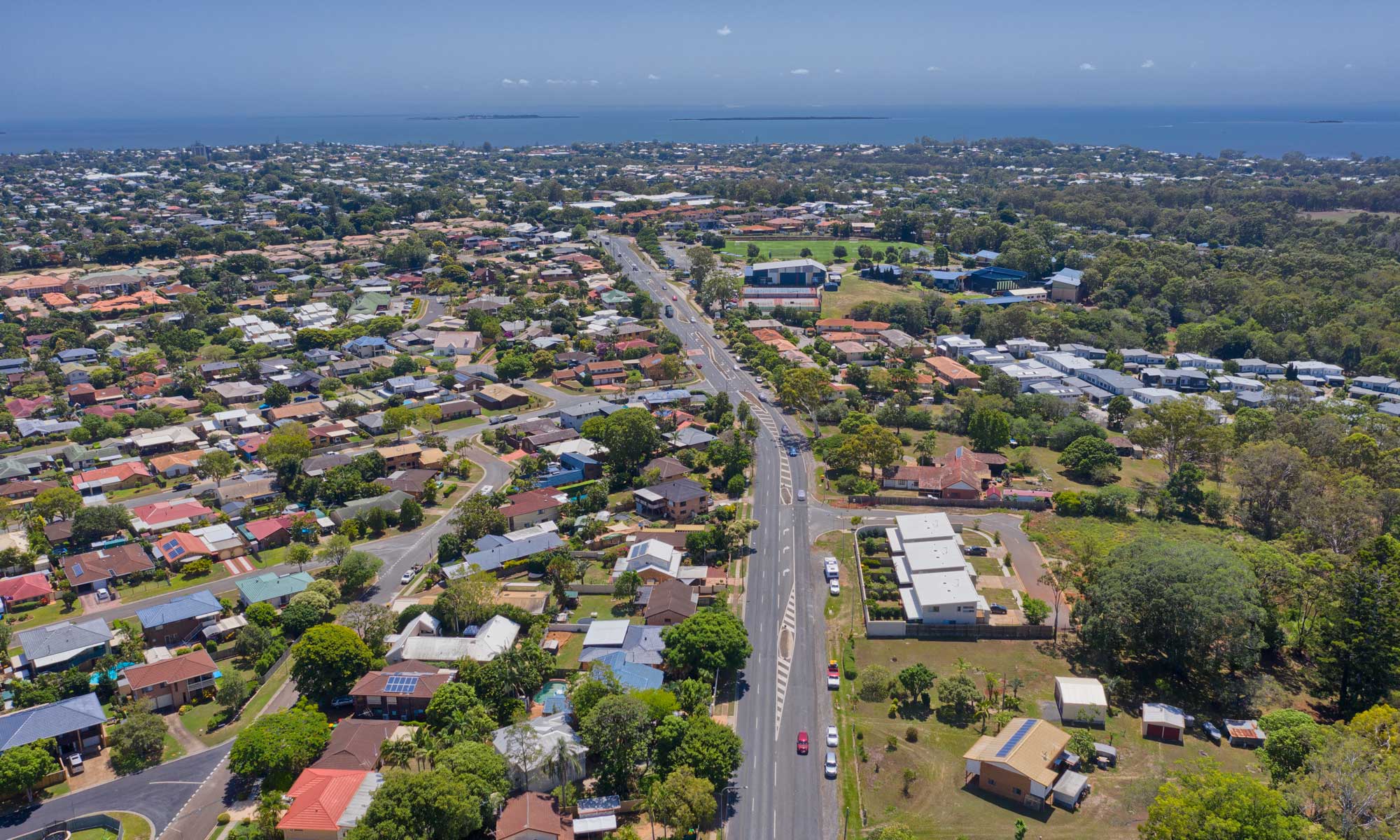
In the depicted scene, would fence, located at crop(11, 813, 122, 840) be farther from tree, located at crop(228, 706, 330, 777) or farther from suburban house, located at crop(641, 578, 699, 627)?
suburban house, located at crop(641, 578, 699, 627)

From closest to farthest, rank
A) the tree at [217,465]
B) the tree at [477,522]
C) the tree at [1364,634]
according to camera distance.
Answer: the tree at [1364,634] → the tree at [477,522] → the tree at [217,465]

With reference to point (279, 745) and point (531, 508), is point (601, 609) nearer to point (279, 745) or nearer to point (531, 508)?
point (531, 508)

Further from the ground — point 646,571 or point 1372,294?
point 1372,294

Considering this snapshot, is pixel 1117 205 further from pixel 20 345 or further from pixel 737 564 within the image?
pixel 20 345

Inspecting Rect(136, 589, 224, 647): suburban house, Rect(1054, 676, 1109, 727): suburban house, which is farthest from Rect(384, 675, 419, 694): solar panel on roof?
Rect(1054, 676, 1109, 727): suburban house

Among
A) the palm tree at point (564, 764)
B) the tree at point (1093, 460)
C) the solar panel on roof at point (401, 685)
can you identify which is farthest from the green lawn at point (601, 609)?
the tree at point (1093, 460)

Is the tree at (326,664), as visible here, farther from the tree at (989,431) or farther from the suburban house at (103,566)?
the tree at (989,431)

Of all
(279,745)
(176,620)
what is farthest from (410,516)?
(279,745)

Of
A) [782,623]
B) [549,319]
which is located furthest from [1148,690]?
[549,319]
